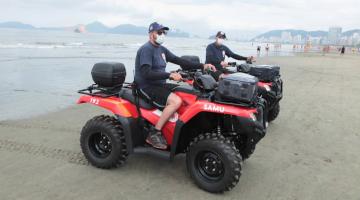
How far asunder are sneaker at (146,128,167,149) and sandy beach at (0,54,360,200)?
390mm

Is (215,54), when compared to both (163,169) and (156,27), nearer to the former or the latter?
(156,27)

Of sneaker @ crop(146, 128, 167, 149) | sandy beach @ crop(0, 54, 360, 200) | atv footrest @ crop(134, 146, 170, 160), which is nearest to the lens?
sandy beach @ crop(0, 54, 360, 200)

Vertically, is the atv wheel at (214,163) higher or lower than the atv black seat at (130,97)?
lower

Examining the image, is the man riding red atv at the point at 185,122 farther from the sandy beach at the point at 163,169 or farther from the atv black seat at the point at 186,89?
the sandy beach at the point at 163,169

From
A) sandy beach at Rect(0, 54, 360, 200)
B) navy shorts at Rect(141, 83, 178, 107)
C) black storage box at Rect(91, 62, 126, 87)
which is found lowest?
sandy beach at Rect(0, 54, 360, 200)

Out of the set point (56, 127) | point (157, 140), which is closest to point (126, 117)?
point (157, 140)

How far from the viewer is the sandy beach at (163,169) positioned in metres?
4.29

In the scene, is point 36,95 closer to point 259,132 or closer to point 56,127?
point 56,127

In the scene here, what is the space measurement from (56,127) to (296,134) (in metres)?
4.65

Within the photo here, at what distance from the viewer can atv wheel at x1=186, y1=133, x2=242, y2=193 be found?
13.4 ft

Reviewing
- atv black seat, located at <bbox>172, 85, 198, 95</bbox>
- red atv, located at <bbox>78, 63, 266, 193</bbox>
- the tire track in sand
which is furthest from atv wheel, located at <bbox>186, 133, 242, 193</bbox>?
the tire track in sand

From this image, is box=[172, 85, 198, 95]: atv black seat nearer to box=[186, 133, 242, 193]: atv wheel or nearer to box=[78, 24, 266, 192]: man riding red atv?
box=[78, 24, 266, 192]: man riding red atv

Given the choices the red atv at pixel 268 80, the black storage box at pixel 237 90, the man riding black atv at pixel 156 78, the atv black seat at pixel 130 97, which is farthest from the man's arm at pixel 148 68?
the red atv at pixel 268 80

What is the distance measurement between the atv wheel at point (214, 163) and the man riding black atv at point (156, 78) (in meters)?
0.50
